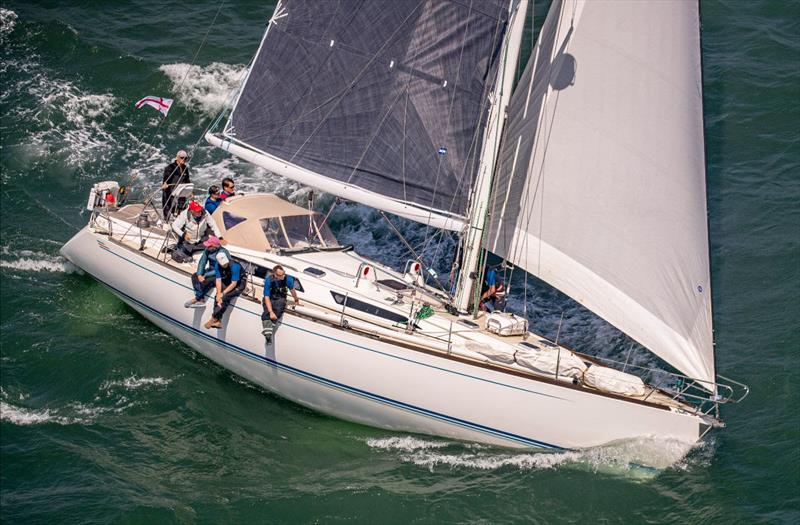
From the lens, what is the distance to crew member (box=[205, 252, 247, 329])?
1870 centimetres

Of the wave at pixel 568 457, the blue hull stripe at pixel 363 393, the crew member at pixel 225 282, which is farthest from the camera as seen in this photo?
the crew member at pixel 225 282

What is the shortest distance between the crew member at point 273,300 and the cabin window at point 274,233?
174 cm

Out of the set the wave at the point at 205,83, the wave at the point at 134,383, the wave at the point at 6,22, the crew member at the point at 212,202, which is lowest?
the wave at the point at 134,383

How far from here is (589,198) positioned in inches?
680

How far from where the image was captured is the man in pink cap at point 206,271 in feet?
61.6

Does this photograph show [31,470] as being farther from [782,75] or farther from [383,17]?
[782,75]

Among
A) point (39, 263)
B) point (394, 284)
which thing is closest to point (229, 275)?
point (394, 284)

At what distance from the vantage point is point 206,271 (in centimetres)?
1905

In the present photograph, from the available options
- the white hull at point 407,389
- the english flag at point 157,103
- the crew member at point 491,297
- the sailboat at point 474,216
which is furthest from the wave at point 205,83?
the crew member at point 491,297

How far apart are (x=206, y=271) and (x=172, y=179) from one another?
356cm

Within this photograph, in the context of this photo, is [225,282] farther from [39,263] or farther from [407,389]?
[39,263]

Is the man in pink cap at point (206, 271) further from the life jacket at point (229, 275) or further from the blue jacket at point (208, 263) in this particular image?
the life jacket at point (229, 275)

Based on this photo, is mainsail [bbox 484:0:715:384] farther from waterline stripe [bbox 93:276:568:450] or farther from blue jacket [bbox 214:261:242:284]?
blue jacket [bbox 214:261:242:284]

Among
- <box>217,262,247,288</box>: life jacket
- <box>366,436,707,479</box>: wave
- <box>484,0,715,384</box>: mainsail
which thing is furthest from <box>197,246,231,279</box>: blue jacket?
<box>484,0,715,384</box>: mainsail
